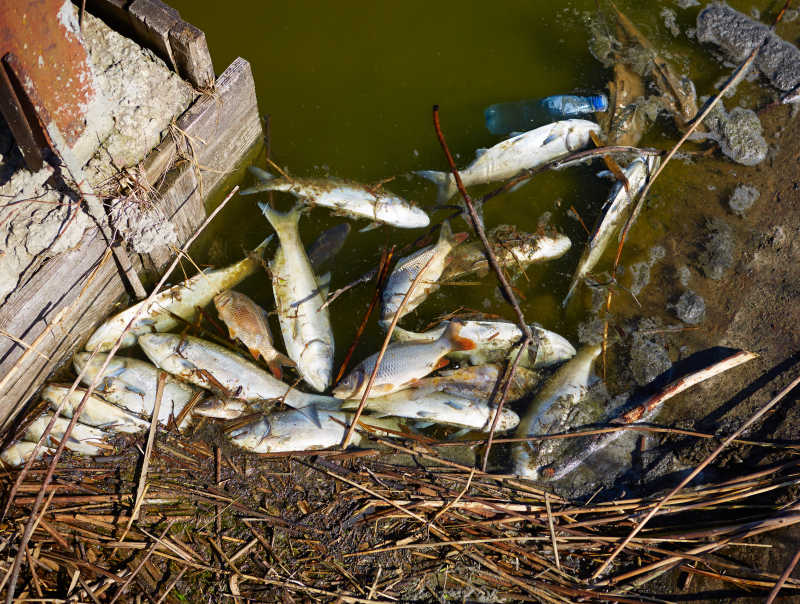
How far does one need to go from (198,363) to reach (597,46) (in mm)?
5366

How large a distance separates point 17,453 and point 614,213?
5280 millimetres

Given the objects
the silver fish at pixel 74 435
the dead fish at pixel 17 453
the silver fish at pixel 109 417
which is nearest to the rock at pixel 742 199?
the silver fish at pixel 109 417

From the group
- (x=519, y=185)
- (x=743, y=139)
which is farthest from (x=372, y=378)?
(x=743, y=139)

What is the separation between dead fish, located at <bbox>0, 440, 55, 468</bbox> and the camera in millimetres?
3975

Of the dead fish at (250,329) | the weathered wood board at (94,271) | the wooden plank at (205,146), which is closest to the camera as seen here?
the weathered wood board at (94,271)

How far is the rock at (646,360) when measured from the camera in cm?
475

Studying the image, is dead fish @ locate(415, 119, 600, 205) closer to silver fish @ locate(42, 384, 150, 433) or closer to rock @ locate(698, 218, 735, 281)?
rock @ locate(698, 218, 735, 281)

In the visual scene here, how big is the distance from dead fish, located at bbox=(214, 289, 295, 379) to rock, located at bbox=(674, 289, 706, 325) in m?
3.54

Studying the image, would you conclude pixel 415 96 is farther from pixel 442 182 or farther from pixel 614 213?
pixel 614 213

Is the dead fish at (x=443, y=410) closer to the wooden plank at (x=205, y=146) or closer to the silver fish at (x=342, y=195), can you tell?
the silver fish at (x=342, y=195)

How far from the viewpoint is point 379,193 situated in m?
4.94

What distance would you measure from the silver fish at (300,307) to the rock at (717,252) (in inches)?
143

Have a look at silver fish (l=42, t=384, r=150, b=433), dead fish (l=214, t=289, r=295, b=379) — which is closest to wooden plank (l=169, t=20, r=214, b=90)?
dead fish (l=214, t=289, r=295, b=379)

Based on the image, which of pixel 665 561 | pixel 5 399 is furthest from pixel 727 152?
pixel 5 399
